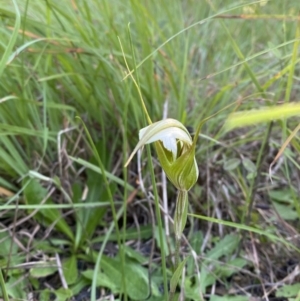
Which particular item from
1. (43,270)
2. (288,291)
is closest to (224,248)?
(288,291)

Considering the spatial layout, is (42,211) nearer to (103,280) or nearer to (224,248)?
(103,280)

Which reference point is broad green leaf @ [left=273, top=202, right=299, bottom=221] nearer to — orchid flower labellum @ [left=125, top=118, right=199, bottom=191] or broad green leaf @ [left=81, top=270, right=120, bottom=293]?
broad green leaf @ [left=81, top=270, right=120, bottom=293]

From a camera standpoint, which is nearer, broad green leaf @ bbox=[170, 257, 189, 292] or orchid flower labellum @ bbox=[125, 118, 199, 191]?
orchid flower labellum @ bbox=[125, 118, 199, 191]

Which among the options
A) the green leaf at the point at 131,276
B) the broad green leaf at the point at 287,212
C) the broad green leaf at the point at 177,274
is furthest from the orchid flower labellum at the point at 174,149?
the broad green leaf at the point at 287,212

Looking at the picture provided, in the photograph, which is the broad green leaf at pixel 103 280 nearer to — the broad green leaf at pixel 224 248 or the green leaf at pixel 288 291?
the broad green leaf at pixel 224 248

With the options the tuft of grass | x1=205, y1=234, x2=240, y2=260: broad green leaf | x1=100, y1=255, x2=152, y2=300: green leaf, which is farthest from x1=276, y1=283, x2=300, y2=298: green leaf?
x1=100, y1=255, x2=152, y2=300: green leaf
